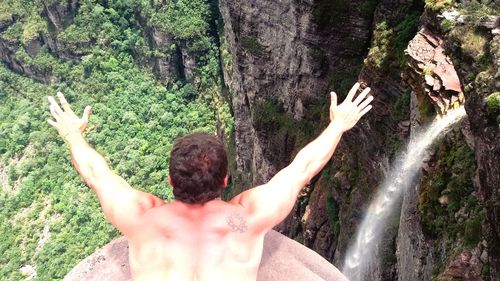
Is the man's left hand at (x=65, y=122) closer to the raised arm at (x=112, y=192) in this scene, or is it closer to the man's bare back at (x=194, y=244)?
the raised arm at (x=112, y=192)

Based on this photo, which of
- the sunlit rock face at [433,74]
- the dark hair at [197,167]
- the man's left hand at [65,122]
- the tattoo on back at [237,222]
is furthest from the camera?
the sunlit rock face at [433,74]

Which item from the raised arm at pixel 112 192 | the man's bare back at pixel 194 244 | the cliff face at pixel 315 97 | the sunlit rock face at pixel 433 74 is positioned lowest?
the cliff face at pixel 315 97

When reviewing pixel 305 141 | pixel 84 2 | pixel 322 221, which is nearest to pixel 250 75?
pixel 305 141

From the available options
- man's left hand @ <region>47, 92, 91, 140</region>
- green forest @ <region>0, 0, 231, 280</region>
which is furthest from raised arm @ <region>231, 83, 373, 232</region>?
green forest @ <region>0, 0, 231, 280</region>

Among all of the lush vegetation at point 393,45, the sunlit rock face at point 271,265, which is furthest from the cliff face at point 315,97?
the sunlit rock face at point 271,265

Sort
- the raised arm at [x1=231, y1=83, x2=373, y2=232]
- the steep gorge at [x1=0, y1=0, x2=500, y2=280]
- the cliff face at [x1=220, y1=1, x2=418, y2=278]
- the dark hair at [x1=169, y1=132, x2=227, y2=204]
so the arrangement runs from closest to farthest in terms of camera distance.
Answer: the dark hair at [x1=169, y1=132, x2=227, y2=204] < the raised arm at [x1=231, y1=83, x2=373, y2=232] < the steep gorge at [x1=0, y1=0, x2=500, y2=280] < the cliff face at [x1=220, y1=1, x2=418, y2=278]

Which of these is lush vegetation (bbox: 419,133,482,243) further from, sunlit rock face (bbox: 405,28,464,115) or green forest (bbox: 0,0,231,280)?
green forest (bbox: 0,0,231,280)
